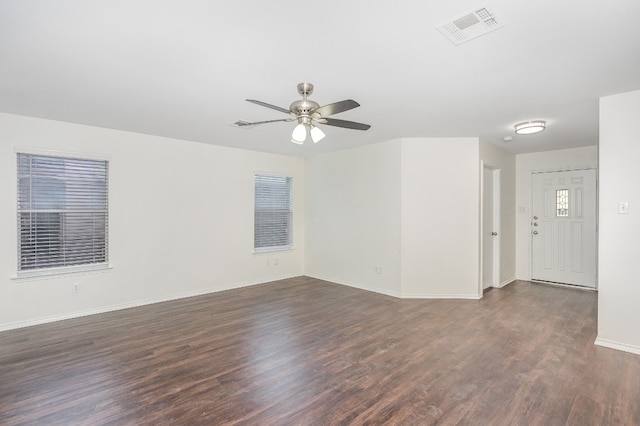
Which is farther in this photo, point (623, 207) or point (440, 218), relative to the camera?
point (440, 218)

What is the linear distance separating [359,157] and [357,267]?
1.90 meters

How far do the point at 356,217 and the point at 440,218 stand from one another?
1.39m

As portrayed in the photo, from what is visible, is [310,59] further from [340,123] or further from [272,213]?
[272,213]

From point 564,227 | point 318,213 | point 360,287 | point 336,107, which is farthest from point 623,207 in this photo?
point 318,213

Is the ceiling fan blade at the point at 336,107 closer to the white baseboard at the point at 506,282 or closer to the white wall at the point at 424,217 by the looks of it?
the white wall at the point at 424,217

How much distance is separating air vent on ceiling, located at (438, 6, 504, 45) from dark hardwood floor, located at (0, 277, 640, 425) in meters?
2.41

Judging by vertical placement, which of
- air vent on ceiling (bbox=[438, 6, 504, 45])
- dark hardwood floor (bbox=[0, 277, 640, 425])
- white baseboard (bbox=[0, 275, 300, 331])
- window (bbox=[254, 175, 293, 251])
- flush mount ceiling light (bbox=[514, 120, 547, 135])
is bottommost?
dark hardwood floor (bbox=[0, 277, 640, 425])

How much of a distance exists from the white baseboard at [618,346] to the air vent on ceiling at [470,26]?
3.15 m

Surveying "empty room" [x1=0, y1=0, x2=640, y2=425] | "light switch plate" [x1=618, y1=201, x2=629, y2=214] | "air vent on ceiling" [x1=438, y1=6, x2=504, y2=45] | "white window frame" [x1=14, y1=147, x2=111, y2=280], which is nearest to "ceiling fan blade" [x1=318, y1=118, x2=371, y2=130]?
"empty room" [x1=0, y1=0, x2=640, y2=425]

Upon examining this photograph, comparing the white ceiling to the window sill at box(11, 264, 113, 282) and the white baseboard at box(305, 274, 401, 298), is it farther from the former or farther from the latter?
the white baseboard at box(305, 274, 401, 298)

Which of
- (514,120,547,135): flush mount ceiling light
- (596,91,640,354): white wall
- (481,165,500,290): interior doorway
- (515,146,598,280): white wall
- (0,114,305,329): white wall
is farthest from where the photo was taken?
(515,146,598,280): white wall

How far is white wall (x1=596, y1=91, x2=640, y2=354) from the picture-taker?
2912mm

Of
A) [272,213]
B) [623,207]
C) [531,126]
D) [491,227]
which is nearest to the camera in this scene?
[623,207]

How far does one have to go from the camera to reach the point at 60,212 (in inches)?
154
